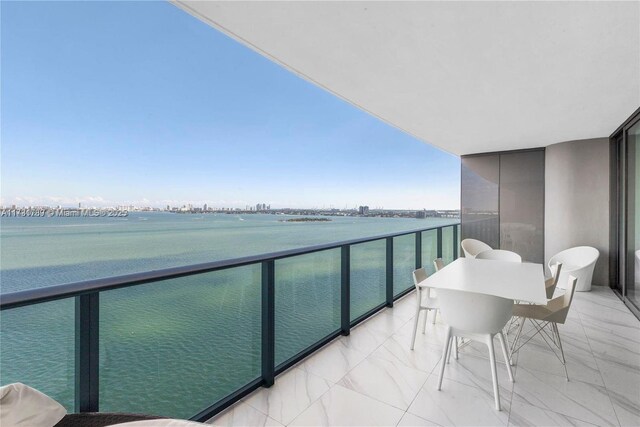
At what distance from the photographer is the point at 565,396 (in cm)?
198

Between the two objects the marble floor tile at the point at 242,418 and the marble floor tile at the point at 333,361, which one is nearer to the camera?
the marble floor tile at the point at 242,418

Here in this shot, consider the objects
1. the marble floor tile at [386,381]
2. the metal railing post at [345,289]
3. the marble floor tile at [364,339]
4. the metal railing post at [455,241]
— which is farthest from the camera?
the metal railing post at [455,241]

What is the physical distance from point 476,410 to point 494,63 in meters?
2.72

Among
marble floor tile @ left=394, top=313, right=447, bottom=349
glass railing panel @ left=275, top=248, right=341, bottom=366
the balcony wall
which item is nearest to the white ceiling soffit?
the balcony wall

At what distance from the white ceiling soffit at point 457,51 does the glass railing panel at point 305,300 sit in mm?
1740

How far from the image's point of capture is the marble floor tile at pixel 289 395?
1.83 metres

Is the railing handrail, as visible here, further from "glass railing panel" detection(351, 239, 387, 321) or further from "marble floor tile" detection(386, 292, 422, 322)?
"marble floor tile" detection(386, 292, 422, 322)

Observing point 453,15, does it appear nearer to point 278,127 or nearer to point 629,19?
point 629,19

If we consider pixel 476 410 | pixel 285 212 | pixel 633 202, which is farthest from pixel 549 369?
pixel 285 212

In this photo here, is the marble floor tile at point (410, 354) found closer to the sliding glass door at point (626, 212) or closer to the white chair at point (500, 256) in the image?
the white chair at point (500, 256)

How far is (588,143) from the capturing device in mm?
4793

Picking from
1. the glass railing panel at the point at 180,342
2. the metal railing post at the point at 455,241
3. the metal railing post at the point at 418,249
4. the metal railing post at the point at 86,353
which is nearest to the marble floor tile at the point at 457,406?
the glass railing panel at the point at 180,342

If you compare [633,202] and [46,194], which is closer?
[633,202]

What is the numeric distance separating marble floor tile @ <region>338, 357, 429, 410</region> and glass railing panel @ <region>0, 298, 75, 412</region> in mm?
1691
